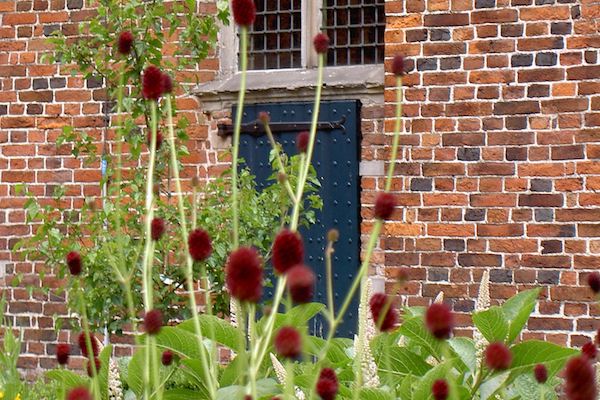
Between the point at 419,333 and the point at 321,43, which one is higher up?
the point at 321,43

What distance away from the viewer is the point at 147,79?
5.59 feet

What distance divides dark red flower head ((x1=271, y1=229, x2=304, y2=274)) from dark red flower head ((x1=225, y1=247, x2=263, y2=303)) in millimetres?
64

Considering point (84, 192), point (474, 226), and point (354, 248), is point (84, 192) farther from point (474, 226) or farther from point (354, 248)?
point (474, 226)

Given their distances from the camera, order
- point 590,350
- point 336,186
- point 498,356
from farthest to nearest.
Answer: point 336,186
point 590,350
point 498,356

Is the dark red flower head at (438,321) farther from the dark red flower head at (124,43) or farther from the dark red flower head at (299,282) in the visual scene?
the dark red flower head at (124,43)

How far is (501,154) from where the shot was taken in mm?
6836

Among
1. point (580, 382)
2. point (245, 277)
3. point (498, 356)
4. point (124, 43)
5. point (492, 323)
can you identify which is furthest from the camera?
point (492, 323)

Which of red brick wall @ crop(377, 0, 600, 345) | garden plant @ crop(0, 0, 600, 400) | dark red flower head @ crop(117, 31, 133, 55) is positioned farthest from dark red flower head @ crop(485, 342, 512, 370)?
red brick wall @ crop(377, 0, 600, 345)

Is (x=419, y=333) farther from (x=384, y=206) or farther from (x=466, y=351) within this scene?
(x=384, y=206)

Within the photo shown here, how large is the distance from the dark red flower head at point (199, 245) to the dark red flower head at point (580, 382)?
54 cm

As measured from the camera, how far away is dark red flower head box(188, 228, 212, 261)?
150cm

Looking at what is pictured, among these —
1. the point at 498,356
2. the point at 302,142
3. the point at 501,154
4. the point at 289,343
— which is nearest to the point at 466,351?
the point at 302,142

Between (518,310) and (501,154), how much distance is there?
470 cm

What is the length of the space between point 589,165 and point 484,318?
4806 mm
